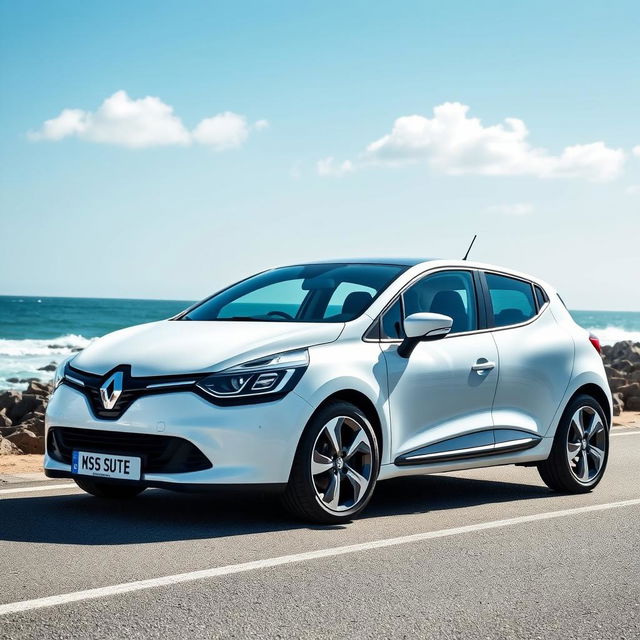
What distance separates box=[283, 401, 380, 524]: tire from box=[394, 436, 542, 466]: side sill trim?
339 millimetres

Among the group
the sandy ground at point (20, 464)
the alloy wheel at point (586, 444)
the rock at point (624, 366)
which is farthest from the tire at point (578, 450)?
the rock at point (624, 366)

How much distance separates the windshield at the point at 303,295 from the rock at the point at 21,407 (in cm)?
1117

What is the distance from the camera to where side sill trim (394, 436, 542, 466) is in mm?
7531

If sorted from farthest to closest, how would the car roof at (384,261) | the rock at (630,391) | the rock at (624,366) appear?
1. the rock at (624,366)
2. the rock at (630,391)
3. the car roof at (384,261)

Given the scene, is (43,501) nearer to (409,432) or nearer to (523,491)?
(409,432)

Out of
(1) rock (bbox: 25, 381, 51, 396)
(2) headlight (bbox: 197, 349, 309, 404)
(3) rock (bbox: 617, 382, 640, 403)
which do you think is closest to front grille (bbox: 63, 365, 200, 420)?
(2) headlight (bbox: 197, 349, 309, 404)

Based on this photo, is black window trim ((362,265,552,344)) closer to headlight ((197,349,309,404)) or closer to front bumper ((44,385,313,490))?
headlight ((197,349,309,404))

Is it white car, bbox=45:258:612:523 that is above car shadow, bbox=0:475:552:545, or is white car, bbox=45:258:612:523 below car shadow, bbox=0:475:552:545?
above

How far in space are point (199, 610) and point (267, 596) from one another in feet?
1.30

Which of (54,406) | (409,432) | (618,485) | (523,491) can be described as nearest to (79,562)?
(54,406)

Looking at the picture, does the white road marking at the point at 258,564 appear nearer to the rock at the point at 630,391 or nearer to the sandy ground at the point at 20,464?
the sandy ground at the point at 20,464

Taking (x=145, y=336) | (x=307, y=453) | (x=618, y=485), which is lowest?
(x=618, y=485)

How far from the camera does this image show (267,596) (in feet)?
17.2

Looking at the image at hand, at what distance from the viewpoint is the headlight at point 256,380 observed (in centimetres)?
662
